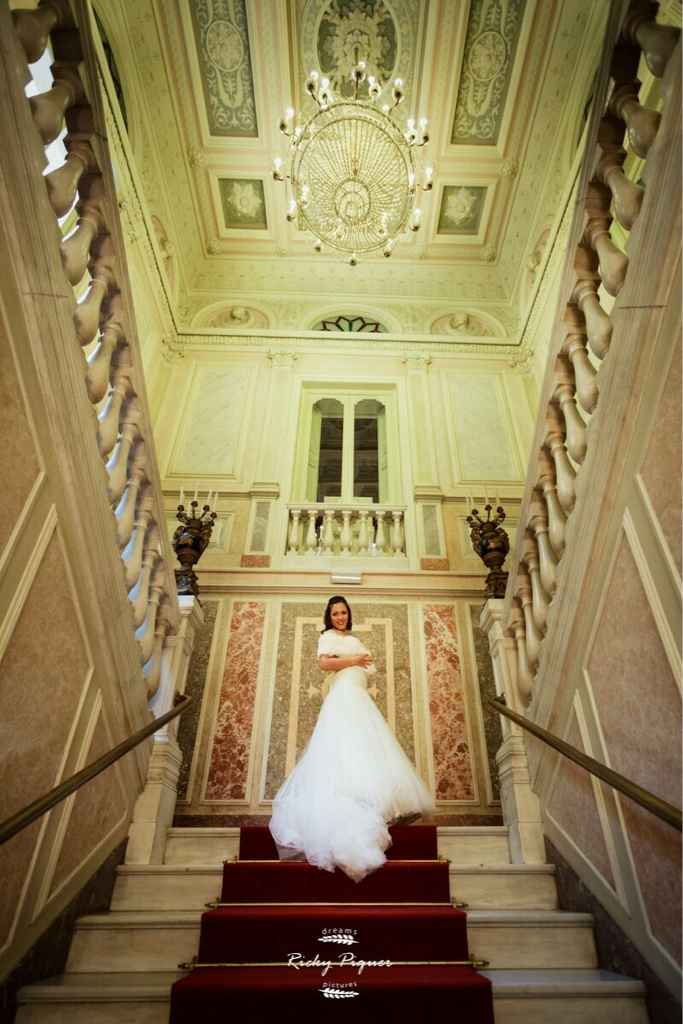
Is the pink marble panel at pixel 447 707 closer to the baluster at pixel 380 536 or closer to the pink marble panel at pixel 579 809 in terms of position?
the baluster at pixel 380 536

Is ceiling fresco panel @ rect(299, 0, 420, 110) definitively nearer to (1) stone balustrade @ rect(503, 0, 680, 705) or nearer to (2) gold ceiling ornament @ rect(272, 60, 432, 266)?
(2) gold ceiling ornament @ rect(272, 60, 432, 266)

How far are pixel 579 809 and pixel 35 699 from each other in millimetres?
2033

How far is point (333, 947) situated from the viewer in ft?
6.23

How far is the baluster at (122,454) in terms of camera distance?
218 centimetres

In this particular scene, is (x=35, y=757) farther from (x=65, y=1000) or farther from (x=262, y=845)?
(x=262, y=845)

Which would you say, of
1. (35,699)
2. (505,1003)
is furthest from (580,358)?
(35,699)

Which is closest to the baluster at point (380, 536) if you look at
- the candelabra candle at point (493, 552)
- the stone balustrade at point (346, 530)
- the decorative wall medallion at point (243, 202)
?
the stone balustrade at point (346, 530)

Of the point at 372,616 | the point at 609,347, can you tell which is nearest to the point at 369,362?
the point at 372,616

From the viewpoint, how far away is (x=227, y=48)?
20.3ft

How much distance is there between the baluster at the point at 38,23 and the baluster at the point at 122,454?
1139mm

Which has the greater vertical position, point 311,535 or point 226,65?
point 226,65

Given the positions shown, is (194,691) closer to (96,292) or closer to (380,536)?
(380,536)

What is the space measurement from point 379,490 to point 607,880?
4334mm

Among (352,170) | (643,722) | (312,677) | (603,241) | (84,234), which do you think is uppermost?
(352,170)
